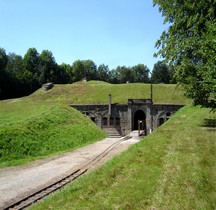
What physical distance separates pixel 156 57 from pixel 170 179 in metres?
13.4

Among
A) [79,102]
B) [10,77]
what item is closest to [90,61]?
[10,77]

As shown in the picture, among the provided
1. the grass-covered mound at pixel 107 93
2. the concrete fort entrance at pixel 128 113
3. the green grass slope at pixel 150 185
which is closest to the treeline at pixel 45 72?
the grass-covered mound at pixel 107 93

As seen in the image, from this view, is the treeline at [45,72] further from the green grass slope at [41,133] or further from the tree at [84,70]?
the green grass slope at [41,133]

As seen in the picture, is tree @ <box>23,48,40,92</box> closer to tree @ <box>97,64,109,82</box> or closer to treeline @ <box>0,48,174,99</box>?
treeline @ <box>0,48,174,99</box>

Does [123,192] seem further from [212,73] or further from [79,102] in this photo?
[79,102]

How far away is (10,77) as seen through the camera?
62.6 m

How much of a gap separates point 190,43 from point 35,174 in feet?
35.2

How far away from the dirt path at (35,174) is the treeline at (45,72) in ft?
157

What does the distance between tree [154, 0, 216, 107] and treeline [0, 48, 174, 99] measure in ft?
149

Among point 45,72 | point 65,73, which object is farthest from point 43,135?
point 65,73

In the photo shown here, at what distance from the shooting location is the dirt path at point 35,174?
938 cm

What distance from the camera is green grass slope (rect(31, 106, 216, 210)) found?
6.44m

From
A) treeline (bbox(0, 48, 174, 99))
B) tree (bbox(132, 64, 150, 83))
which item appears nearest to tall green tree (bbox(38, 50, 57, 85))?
treeline (bbox(0, 48, 174, 99))

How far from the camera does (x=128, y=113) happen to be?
151ft
